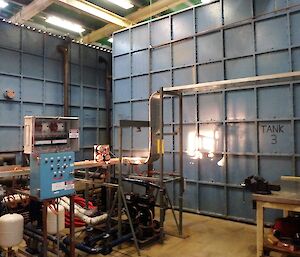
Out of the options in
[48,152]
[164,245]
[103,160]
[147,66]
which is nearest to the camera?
[48,152]

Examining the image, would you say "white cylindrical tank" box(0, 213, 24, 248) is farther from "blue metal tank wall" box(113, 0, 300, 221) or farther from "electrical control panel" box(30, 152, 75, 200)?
"blue metal tank wall" box(113, 0, 300, 221)

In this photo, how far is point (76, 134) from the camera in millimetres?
3238

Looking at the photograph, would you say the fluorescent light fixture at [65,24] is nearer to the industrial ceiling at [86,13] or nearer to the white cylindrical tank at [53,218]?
the industrial ceiling at [86,13]

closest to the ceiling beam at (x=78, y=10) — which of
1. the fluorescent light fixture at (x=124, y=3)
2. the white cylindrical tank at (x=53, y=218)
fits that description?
the fluorescent light fixture at (x=124, y=3)

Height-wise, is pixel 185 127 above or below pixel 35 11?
below

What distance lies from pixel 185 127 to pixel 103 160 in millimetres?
1885

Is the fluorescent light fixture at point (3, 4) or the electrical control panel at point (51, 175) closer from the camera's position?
the electrical control panel at point (51, 175)

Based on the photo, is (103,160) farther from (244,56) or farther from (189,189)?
(244,56)

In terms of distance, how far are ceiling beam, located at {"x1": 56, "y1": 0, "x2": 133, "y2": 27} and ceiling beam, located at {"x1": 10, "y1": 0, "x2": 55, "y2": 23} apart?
0.38 meters

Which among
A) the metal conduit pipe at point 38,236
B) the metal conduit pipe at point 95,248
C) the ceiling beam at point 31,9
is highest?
the ceiling beam at point 31,9

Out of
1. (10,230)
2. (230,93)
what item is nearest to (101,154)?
(10,230)

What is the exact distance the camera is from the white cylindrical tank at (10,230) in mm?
2873

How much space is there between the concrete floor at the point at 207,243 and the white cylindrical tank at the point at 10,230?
113 cm

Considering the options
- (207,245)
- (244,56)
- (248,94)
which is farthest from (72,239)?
(244,56)
